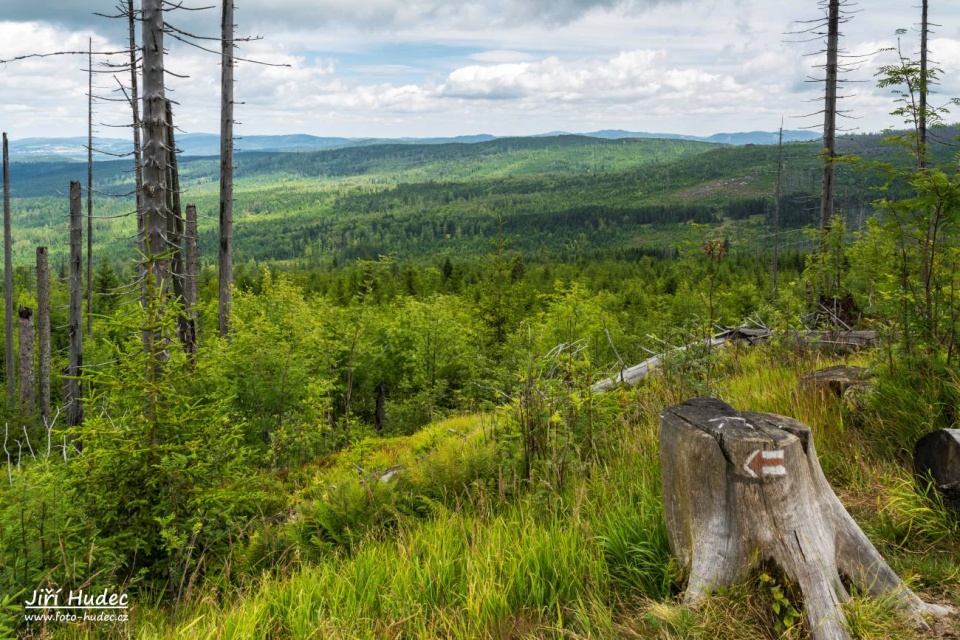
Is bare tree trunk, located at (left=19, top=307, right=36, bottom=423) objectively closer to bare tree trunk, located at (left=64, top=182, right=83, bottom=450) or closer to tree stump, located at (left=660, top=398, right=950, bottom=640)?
bare tree trunk, located at (left=64, top=182, right=83, bottom=450)

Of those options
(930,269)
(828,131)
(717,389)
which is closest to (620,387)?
(717,389)

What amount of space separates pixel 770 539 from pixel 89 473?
428cm

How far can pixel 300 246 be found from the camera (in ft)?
559

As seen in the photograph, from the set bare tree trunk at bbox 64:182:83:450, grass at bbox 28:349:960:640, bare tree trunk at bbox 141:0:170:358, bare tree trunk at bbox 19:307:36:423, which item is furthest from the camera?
bare tree trunk at bbox 19:307:36:423

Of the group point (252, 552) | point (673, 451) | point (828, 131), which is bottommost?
point (252, 552)

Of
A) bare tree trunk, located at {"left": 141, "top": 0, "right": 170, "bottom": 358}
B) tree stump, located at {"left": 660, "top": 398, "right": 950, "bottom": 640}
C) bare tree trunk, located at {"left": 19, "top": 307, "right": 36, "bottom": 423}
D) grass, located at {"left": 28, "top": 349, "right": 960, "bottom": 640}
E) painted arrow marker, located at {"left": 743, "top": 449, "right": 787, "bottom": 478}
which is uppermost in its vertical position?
bare tree trunk, located at {"left": 141, "top": 0, "right": 170, "bottom": 358}

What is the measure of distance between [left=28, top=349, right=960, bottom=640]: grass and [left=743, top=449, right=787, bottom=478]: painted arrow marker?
0.45 meters

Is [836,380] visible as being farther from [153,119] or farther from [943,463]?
[153,119]

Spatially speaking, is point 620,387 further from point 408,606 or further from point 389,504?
point 408,606

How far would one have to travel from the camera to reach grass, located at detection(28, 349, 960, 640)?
2.49 meters

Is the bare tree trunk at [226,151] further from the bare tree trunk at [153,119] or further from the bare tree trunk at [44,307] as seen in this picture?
the bare tree trunk at [44,307]

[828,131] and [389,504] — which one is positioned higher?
[828,131]

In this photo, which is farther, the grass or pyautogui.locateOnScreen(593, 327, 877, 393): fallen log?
pyautogui.locateOnScreen(593, 327, 877, 393): fallen log

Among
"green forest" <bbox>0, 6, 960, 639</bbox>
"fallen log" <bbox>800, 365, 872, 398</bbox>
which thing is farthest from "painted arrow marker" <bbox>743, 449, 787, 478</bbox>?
"fallen log" <bbox>800, 365, 872, 398</bbox>
